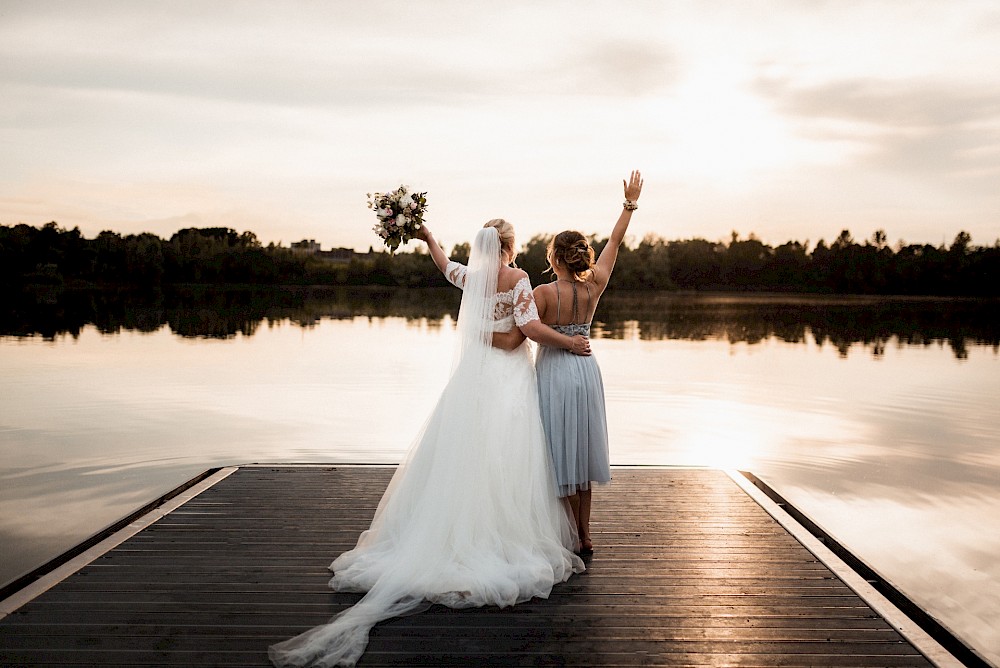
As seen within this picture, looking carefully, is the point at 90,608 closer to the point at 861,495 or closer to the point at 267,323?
the point at 861,495

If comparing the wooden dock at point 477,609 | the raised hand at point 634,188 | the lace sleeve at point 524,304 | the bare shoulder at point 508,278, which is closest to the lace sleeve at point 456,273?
the bare shoulder at point 508,278

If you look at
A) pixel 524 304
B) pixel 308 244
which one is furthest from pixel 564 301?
pixel 308 244

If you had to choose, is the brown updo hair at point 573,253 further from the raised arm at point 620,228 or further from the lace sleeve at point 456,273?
the lace sleeve at point 456,273

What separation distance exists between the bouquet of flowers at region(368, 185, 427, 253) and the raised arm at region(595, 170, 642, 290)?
107 centimetres

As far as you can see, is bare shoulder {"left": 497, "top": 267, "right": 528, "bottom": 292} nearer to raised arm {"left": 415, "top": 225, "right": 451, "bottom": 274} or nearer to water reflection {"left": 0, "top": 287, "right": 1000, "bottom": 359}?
raised arm {"left": 415, "top": 225, "right": 451, "bottom": 274}

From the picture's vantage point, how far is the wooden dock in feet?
10.9

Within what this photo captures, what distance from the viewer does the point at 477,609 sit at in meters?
3.79

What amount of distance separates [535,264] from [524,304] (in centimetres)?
5943

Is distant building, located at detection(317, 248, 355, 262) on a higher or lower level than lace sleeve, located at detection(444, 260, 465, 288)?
higher

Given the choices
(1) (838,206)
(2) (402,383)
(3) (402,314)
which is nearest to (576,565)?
(2) (402,383)

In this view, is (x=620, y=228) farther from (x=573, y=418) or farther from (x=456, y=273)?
(x=573, y=418)

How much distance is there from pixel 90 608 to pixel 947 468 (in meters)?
8.73

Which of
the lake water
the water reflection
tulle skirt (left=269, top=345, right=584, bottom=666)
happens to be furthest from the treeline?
tulle skirt (left=269, top=345, right=584, bottom=666)

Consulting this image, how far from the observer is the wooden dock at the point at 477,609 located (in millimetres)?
3316
